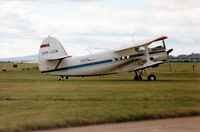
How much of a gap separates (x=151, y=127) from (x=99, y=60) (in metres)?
22.2

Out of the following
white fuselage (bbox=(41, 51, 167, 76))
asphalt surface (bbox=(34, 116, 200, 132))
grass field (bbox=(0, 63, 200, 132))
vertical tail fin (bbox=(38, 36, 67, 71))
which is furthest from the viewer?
vertical tail fin (bbox=(38, 36, 67, 71))

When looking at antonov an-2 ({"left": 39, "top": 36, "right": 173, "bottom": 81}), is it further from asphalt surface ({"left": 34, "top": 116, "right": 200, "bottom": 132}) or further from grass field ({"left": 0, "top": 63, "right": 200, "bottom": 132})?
asphalt surface ({"left": 34, "top": 116, "right": 200, "bottom": 132})

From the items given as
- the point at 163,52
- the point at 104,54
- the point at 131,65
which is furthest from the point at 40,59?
the point at 163,52

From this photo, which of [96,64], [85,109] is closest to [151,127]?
[85,109]

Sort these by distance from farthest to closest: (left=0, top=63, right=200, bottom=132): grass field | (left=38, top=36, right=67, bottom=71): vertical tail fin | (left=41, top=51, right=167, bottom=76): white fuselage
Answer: (left=38, top=36, right=67, bottom=71): vertical tail fin, (left=41, top=51, right=167, bottom=76): white fuselage, (left=0, top=63, right=200, bottom=132): grass field

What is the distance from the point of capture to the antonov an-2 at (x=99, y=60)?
34812 millimetres

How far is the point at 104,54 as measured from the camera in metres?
35.5

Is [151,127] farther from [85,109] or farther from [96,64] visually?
[96,64]

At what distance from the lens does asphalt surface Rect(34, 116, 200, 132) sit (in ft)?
41.4

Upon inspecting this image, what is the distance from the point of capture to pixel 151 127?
1307 centimetres

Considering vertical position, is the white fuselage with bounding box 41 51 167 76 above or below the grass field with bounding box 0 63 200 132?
above

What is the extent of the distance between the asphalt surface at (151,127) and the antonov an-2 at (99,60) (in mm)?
20796

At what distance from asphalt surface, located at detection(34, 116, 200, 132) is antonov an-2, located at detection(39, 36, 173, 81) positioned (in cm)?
2080

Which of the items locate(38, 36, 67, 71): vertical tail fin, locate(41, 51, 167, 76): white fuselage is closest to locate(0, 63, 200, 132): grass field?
locate(41, 51, 167, 76): white fuselage
